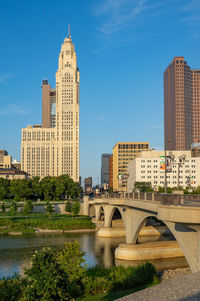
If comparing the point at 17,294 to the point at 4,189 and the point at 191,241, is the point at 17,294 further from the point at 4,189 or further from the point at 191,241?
the point at 4,189

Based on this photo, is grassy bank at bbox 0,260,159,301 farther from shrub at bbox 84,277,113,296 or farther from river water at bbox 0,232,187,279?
river water at bbox 0,232,187,279

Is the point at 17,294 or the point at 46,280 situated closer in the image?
the point at 46,280

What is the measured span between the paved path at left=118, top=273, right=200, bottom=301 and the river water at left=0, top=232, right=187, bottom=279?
25143mm

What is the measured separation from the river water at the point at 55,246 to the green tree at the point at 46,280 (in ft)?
70.9

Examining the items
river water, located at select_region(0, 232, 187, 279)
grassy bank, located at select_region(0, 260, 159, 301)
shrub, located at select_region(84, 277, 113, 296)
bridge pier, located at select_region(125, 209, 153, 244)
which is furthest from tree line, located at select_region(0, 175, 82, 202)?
shrub, located at select_region(84, 277, 113, 296)

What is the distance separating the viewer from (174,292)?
1845cm

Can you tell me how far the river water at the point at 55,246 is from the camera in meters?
49.4

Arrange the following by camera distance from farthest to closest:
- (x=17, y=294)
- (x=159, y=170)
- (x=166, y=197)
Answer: (x=159, y=170) → (x=166, y=197) → (x=17, y=294)

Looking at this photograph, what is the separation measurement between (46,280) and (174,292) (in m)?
7.35

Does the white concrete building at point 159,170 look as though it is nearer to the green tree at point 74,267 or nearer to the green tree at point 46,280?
the green tree at point 74,267

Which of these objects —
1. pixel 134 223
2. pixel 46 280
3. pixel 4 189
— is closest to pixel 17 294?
pixel 46 280

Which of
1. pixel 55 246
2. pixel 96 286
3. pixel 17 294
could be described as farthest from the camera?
pixel 55 246

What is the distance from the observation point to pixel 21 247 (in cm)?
6544

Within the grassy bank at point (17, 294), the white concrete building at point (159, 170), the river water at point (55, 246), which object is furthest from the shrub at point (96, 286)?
the white concrete building at point (159, 170)
